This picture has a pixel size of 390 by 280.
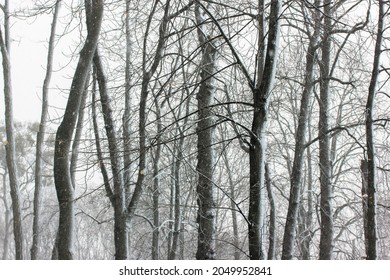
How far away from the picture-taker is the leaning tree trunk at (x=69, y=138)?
16.9 ft

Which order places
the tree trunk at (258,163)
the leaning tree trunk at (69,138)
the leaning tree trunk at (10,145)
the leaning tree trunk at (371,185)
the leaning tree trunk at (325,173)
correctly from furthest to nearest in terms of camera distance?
the leaning tree trunk at (10,145)
the leaning tree trunk at (325,173)
the leaning tree trunk at (69,138)
the leaning tree trunk at (371,185)
the tree trunk at (258,163)

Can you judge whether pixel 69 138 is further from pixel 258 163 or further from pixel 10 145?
pixel 10 145

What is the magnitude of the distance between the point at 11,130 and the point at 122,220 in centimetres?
373

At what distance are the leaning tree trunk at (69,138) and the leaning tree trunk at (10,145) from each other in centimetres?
318

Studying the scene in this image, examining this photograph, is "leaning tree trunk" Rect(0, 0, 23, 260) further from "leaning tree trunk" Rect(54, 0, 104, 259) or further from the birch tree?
the birch tree

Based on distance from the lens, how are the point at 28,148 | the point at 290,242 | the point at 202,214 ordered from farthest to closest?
1. the point at 28,148
2. the point at 290,242
3. the point at 202,214

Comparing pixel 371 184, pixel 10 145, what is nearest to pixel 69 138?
pixel 371 184

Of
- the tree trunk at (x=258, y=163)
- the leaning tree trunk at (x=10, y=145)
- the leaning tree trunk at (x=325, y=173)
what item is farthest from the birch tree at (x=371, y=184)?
the leaning tree trunk at (x=10, y=145)

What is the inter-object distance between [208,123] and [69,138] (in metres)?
1.31

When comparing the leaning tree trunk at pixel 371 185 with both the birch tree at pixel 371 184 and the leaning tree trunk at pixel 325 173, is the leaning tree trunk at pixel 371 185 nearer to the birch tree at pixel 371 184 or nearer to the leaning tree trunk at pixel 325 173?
the birch tree at pixel 371 184

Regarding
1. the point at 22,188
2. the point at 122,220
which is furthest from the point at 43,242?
the point at 122,220

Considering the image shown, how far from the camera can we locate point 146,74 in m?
4.14

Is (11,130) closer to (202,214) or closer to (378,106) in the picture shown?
(202,214)

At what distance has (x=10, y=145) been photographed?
8.67 meters
